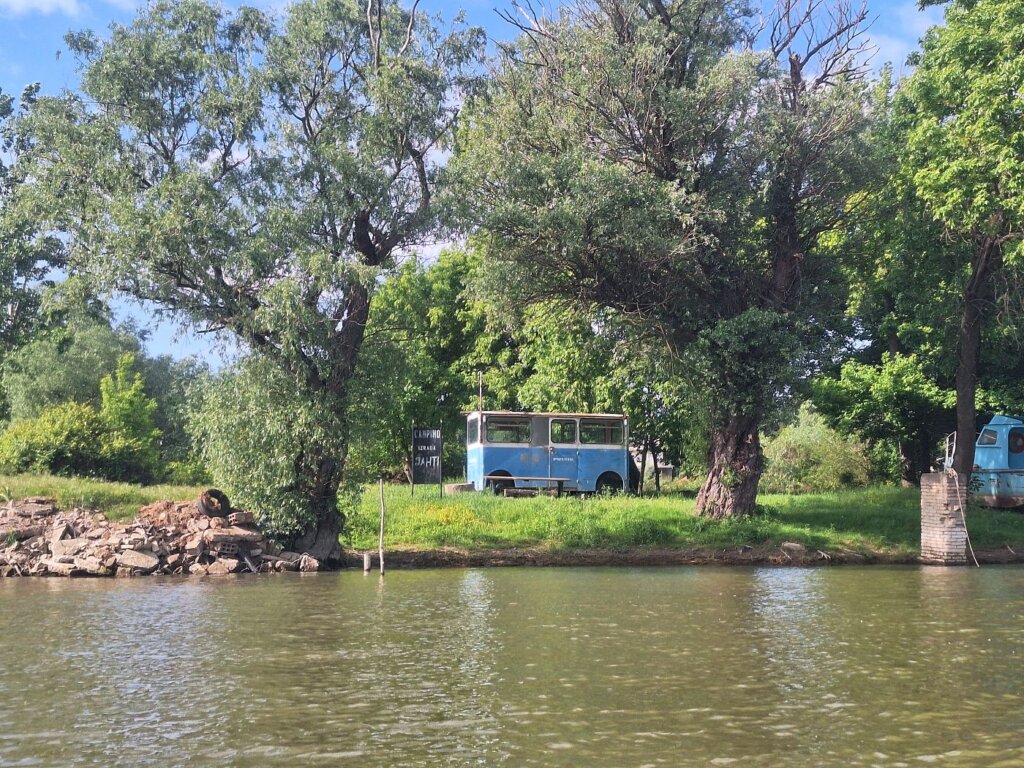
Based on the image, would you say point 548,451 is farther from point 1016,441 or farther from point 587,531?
point 1016,441

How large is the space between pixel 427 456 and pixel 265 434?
621 cm

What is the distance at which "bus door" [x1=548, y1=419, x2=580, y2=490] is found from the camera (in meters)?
33.8

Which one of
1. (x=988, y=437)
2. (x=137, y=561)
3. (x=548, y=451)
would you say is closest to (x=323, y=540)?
(x=137, y=561)

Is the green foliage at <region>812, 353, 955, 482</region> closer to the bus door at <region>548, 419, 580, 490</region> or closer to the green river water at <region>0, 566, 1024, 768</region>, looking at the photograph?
the bus door at <region>548, 419, 580, 490</region>

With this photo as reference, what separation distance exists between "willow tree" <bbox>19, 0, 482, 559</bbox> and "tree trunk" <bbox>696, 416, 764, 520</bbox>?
413 inches

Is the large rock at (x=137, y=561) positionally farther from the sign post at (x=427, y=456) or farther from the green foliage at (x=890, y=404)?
the green foliage at (x=890, y=404)

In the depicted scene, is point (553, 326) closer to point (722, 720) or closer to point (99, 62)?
point (99, 62)

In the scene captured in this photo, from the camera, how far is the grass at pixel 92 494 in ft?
82.8

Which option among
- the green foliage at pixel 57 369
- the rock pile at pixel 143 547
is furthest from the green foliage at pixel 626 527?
the green foliage at pixel 57 369

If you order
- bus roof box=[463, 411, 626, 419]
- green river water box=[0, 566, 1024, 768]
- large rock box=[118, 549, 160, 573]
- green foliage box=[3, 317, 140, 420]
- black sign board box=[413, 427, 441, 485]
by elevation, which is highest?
green foliage box=[3, 317, 140, 420]

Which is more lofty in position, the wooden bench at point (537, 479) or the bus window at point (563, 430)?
the bus window at point (563, 430)

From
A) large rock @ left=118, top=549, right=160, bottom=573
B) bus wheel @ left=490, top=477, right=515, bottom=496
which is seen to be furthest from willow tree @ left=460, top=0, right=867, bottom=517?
large rock @ left=118, top=549, right=160, bottom=573

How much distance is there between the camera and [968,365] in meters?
29.6

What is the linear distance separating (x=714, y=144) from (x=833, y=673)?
17203 millimetres
